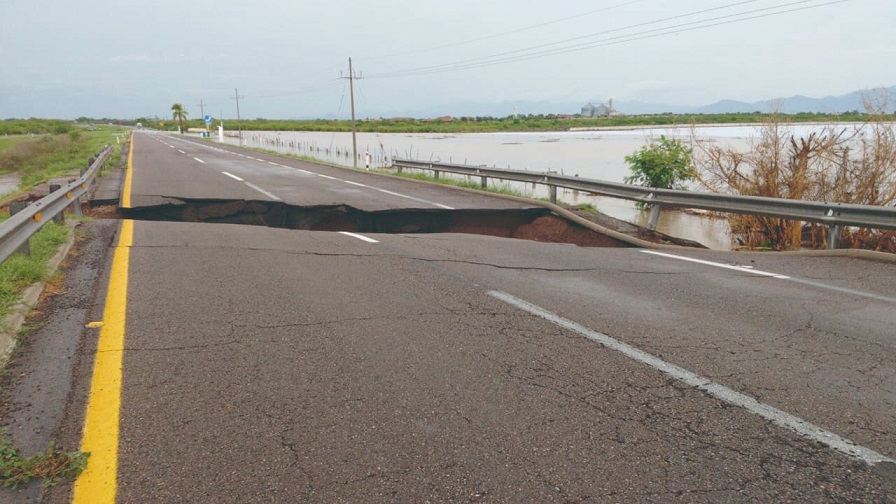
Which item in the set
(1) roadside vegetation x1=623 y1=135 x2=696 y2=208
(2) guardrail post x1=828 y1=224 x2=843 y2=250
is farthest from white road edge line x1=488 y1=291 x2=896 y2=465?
(1) roadside vegetation x1=623 y1=135 x2=696 y2=208

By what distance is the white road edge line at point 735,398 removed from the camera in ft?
10.5

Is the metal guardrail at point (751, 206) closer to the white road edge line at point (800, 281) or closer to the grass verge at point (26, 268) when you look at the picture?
the white road edge line at point (800, 281)

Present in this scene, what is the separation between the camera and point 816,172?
12336 millimetres

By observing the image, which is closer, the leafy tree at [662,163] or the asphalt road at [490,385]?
the asphalt road at [490,385]

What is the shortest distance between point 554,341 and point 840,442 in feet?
6.45

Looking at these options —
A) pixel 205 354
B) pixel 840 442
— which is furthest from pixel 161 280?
pixel 840 442

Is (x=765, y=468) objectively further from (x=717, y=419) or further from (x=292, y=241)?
(x=292, y=241)

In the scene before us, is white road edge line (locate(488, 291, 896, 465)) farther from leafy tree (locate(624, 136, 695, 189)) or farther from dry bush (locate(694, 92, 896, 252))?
leafy tree (locate(624, 136, 695, 189))

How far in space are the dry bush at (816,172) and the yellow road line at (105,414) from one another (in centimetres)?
1153

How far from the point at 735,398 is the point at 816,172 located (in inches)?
411

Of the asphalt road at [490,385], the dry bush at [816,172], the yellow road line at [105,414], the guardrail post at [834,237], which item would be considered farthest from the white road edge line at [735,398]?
the dry bush at [816,172]

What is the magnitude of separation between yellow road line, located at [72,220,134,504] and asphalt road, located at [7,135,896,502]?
0.08 ft

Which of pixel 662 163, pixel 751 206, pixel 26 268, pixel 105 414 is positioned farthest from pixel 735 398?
pixel 662 163

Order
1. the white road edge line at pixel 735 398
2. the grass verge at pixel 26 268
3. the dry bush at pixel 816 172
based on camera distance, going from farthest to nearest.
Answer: the dry bush at pixel 816 172, the grass verge at pixel 26 268, the white road edge line at pixel 735 398
